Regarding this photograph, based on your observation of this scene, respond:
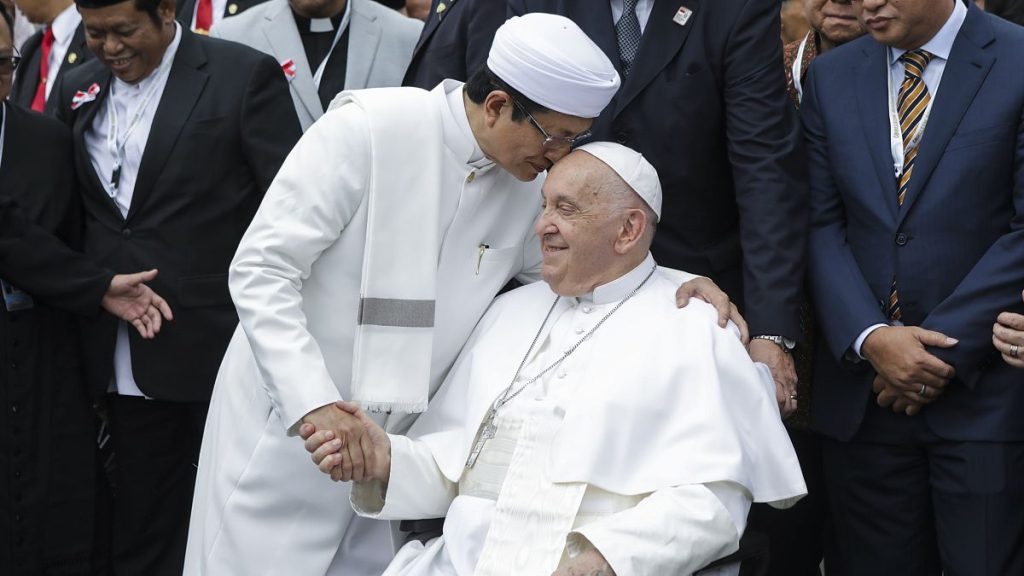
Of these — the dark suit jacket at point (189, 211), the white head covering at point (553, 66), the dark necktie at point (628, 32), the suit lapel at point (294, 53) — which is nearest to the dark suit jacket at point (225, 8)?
the suit lapel at point (294, 53)

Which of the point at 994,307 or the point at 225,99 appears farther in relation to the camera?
the point at 225,99

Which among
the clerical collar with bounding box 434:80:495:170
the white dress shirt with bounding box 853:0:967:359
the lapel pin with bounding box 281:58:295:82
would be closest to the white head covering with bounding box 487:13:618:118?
the clerical collar with bounding box 434:80:495:170

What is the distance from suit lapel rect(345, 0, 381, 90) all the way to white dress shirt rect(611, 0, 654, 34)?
1801 millimetres

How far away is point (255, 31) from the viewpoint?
260 inches

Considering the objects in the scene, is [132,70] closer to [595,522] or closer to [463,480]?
[463,480]

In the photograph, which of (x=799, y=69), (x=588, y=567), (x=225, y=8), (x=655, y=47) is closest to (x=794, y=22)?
(x=799, y=69)

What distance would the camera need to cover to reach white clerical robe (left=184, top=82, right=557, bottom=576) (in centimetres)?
417

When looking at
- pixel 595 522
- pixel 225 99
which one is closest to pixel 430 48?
pixel 225 99

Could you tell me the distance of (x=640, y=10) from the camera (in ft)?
16.0

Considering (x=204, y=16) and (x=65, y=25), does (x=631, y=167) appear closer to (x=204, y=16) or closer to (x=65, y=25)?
(x=204, y=16)

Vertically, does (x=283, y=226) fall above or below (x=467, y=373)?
above

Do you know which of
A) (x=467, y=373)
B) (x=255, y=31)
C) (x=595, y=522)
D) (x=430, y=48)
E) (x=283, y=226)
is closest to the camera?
(x=595, y=522)

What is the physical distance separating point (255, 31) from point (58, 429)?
2044 millimetres

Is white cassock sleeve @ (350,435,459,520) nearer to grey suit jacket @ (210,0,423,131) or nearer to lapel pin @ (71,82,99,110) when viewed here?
lapel pin @ (71,82,99,110)
